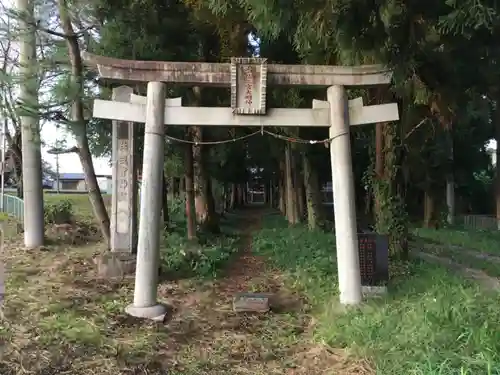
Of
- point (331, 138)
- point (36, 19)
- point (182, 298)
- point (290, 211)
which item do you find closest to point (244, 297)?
point (182, 298)

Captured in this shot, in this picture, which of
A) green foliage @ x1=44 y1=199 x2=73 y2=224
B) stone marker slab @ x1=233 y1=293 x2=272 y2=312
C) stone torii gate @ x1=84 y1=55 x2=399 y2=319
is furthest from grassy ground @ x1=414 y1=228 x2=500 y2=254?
green foliage @ x1=44 y1=199 x2=73 y2=224

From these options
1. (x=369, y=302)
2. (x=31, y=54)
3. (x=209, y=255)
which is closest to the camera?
(x=369, y=302)

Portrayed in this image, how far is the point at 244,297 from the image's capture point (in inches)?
316

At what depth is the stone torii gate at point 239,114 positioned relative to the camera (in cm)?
768

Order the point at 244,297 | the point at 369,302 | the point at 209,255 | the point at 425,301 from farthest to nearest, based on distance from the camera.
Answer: the point at 209,255 → the point at 244,297 → the point at 369,302 → the point at 425,301

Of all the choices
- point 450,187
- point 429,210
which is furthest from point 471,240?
point 450,187

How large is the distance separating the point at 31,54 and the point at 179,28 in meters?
3.29

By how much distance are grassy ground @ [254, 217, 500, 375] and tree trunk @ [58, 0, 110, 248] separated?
157 inches

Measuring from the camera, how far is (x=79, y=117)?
9.61 meters

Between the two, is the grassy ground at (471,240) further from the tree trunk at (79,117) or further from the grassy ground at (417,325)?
the tree trunk at (79,117)

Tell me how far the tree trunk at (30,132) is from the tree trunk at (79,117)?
59cm

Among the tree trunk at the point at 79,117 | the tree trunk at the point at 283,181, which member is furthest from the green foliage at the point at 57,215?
the tree trunk at the point at 283,181

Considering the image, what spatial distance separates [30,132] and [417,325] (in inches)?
314

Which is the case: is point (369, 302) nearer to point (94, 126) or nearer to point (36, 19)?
point (36, 19)
